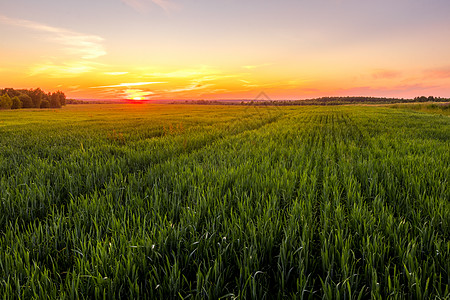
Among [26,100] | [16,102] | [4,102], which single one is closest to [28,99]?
[26,100]

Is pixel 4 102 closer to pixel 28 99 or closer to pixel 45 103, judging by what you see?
pixel 28 99

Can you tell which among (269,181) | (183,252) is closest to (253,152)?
(269,181)

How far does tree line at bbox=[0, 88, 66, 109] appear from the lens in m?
91.8

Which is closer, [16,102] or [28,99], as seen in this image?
[16,102]

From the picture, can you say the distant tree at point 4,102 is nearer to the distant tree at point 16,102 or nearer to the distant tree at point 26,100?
the distant tree at point 16,102

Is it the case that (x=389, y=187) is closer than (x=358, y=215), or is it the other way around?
(x=358, y=215)

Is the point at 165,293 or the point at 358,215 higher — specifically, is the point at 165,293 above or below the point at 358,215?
below

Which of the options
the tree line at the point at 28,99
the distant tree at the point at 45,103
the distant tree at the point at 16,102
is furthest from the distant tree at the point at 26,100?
the distant tree at the point at 16,102

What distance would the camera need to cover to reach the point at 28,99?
106000mm

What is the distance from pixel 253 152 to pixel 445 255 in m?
5.08

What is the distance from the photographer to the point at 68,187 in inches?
160

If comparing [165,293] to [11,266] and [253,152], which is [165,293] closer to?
[11,266]

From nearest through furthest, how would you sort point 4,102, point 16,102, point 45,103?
point 4,102 < point 16,102 < point 45,103

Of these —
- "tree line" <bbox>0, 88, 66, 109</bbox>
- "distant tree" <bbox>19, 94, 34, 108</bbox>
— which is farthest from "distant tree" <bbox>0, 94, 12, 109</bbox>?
"distant tree" <bbox>19, 94, 34, 108</bbox>
